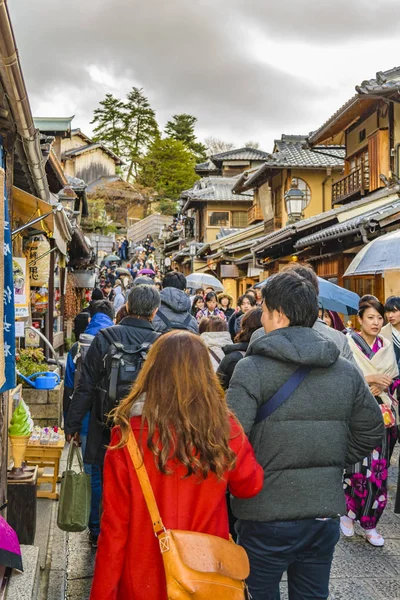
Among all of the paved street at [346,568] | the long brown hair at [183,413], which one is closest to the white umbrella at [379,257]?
the paved street at [346,568]

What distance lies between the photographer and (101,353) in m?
4.68

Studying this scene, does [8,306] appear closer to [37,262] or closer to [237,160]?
[37,262]

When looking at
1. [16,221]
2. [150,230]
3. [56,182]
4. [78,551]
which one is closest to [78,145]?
[150,230]

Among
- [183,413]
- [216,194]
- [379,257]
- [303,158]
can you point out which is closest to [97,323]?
[379,257]

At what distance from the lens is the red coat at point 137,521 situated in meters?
2.48

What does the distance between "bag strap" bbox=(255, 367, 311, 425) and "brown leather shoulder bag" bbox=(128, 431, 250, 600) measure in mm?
624

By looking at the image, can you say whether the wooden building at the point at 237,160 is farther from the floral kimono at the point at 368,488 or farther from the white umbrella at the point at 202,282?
the floral kimono at the point at 368,488

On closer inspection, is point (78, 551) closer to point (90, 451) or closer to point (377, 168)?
point (90, 451)

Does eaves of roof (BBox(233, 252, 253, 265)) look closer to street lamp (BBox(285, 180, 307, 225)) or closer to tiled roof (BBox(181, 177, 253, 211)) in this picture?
street lamp (BBox(285, 180, 307, 225))

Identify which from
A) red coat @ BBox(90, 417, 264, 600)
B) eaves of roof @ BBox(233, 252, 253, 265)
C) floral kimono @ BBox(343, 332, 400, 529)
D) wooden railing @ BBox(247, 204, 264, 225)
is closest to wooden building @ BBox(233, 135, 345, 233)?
eaves of roof @ BBox(233, 252, 253, 265)

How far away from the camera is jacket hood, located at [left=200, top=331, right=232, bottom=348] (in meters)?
5.51

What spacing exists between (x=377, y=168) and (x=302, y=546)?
44.9ft

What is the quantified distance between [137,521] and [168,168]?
58.1 metres

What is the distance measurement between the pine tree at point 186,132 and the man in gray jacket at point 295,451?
211 ft
